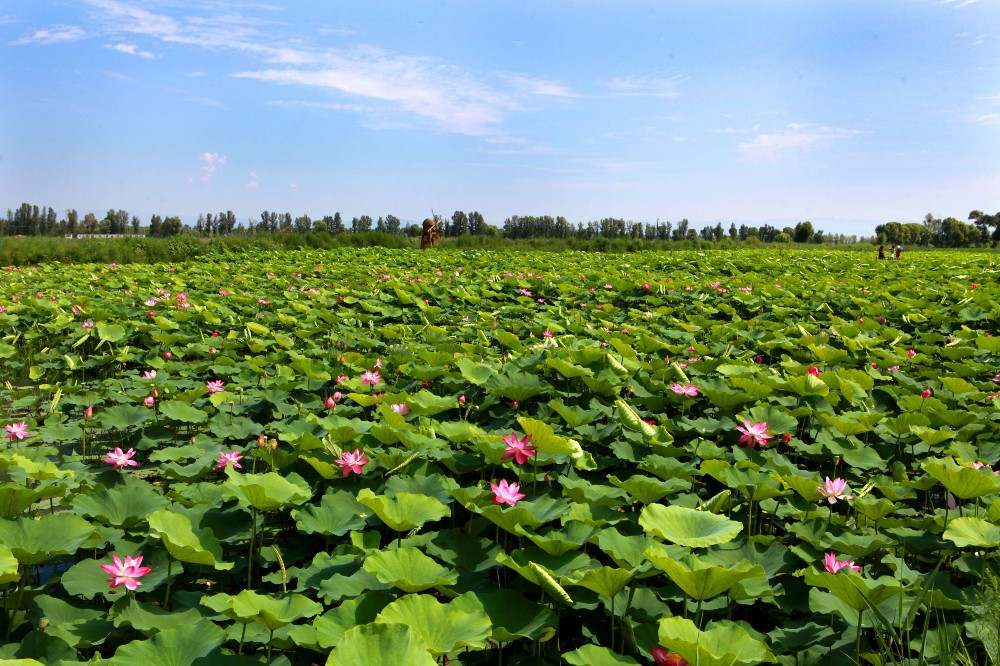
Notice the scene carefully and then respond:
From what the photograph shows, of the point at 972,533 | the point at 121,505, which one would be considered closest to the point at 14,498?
the point at 121,505

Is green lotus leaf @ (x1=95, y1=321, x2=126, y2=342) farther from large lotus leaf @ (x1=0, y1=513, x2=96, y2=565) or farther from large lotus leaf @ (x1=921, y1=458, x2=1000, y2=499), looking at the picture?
large lotus leaf @ (x1=921, y1=458, x2=1000, y2=499)

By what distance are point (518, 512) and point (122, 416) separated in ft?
6.65

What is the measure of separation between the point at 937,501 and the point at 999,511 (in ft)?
2.79

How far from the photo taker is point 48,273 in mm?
9156

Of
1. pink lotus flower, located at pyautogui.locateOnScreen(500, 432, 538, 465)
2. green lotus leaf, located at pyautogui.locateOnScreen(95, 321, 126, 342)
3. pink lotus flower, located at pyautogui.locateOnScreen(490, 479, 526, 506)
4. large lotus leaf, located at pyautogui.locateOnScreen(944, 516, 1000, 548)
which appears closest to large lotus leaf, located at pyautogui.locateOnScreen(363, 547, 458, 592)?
pink lotus flower, located at pyautogui.locateOnScreen(490, 479, 526, 506)

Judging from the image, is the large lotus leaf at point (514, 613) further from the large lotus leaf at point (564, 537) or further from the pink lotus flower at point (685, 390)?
the pink lotus flower at point (685, 390)

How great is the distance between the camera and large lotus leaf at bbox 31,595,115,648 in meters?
1.36

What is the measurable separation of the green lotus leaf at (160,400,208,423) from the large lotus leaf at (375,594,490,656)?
1804 millimetres

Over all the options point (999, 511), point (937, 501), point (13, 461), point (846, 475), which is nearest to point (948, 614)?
point (999, 511)

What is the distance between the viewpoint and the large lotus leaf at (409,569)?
4.44 ft

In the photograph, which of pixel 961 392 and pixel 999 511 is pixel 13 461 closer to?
pixel 999 511

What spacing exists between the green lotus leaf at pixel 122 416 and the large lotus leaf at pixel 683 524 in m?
2.22

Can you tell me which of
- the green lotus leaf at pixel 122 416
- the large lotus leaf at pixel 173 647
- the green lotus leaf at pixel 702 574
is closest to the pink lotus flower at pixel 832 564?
the green lotus leaf at pixel 702 574

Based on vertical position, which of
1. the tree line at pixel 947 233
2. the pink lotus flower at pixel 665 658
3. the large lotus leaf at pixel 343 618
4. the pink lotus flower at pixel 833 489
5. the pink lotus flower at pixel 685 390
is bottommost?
the pink lotus flower at pixel 665 658
